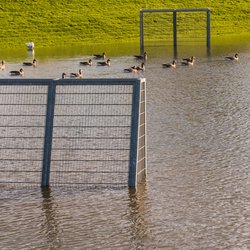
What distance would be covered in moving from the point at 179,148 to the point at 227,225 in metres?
7.21

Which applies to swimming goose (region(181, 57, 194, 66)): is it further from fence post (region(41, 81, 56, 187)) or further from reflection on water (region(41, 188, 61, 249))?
reflection on water (region(41, 188, 61, 249))

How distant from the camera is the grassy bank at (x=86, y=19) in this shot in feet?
239

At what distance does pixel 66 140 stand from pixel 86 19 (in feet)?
195

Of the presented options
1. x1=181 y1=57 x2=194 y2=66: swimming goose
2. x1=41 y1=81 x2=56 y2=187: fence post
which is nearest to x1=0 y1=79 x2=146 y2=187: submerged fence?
x1=41 y1=81 x2=56 y2=187: fence post

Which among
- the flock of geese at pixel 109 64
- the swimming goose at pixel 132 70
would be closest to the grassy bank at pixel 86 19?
the flock of geese at pixel 109 64

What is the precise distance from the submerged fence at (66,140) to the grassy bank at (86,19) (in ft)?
170

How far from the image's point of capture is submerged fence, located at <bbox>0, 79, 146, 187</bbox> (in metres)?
17.8

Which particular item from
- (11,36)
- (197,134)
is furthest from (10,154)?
(11,36)

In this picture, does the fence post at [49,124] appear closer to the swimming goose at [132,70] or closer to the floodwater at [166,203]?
the floodwater at [166,203]

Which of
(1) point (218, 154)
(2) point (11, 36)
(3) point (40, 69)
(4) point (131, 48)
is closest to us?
A: (1) point (218, 154)

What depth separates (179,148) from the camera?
22.2m

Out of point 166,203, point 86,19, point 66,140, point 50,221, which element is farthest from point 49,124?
point 86,19

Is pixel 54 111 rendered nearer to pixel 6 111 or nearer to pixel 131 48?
pixel 6 111

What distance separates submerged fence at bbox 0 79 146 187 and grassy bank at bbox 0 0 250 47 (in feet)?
170
